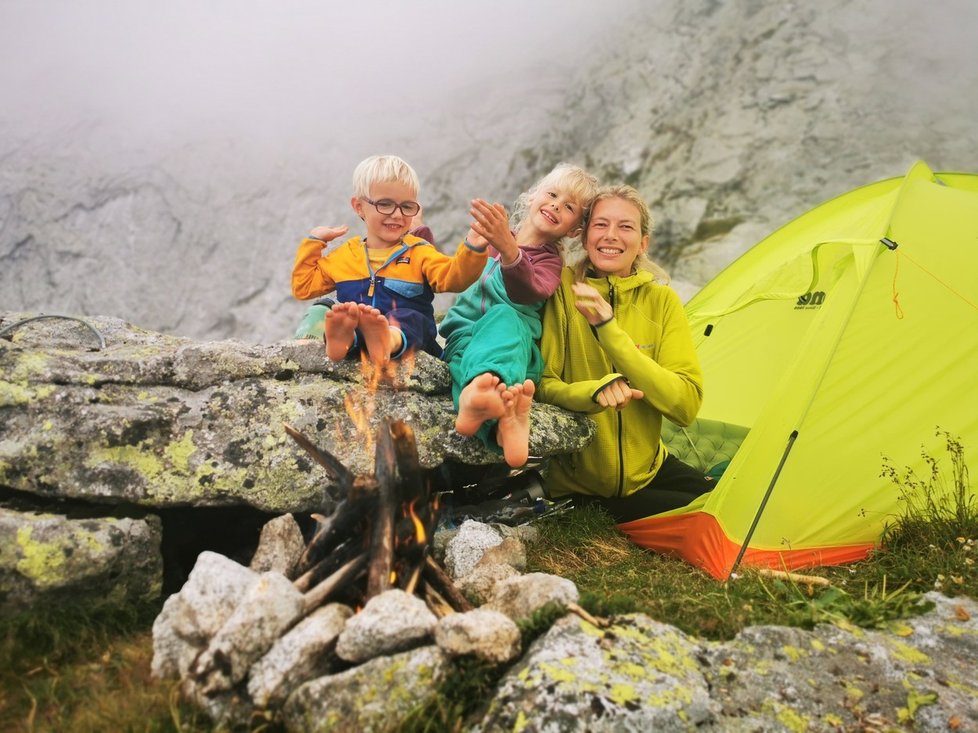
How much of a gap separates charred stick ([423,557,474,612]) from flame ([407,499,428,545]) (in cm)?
9

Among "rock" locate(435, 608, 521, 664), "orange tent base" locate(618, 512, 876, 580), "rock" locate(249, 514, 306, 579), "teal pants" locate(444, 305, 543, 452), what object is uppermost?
"teal pants" locate(444, 305, 543, 452)

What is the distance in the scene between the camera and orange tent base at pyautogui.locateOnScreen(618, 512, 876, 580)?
3750 millimetres

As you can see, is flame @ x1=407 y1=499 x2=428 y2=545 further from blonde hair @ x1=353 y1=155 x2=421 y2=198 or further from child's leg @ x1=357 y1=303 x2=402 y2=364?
blonde hair @ x1=353 y1=155 x2=421 y2=198

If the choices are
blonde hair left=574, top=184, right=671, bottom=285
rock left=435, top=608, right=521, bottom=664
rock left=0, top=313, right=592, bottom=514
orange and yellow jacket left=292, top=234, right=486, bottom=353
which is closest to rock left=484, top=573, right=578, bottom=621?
rock left=435, top=608, right=521, bottom=664

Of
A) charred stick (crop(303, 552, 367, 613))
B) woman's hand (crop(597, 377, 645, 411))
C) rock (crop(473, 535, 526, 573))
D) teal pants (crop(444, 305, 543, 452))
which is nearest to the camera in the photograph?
charred stick (crop(303, 552, 367, 613))

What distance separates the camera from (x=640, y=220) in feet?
14.1

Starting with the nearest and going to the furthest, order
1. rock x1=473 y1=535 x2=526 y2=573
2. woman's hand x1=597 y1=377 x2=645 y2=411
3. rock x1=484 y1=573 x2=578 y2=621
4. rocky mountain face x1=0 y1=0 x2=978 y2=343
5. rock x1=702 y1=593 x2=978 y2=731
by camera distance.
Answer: rock x1=702 y1=593 x2=978 y2=731
rock x1=484 y1=573 x2=578 y2=621
rock x1=473 y1=535 x2=526 y2=573
woman's hand x1=597 y1=377 x2=645 y2=411
rocky mountain face x1=0 y1=0 x2=978 y2=343

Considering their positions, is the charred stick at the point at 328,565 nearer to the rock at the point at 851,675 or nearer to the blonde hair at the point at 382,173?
the rock at the point at 851,675

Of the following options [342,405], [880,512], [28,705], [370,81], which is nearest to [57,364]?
[342,405]

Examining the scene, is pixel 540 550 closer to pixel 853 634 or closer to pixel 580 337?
pixel 580 337

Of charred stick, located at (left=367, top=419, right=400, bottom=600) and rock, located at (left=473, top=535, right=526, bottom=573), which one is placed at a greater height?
charred stick, located at (left=367, top=419, right=400, bottom=600)

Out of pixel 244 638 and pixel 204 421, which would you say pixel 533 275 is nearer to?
pixel 204 421

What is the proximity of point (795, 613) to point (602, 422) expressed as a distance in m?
1.72

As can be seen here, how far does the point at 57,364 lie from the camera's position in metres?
3.31
